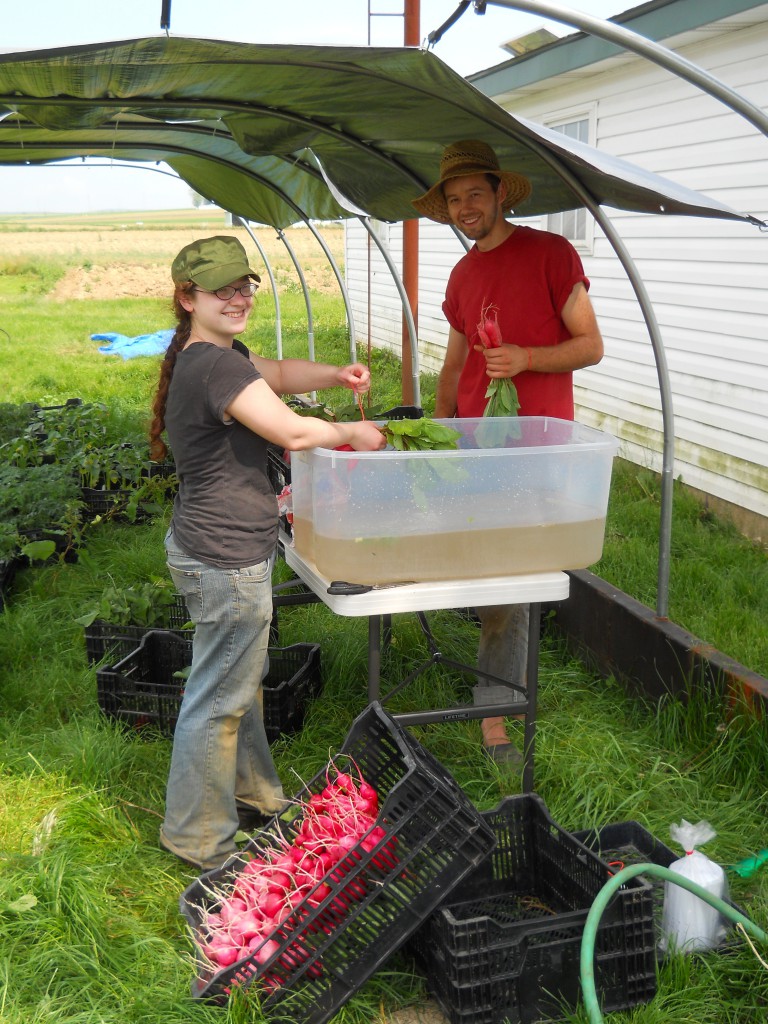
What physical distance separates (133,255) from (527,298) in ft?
108

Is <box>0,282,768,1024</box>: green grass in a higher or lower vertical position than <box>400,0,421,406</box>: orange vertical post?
lower

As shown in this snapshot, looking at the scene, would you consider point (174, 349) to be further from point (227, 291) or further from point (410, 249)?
point (410, 249)

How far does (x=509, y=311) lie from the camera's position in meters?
3.52

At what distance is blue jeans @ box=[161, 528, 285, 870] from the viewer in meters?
2.86

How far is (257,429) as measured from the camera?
8.79 ft

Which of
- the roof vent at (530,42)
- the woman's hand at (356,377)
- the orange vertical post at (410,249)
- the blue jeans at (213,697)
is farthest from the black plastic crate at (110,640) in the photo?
the roof vent at (530,42)

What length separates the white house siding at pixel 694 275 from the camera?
239 inches

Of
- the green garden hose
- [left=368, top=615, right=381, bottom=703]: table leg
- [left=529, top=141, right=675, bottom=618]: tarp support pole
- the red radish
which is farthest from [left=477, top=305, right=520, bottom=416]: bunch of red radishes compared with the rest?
the green garden hose

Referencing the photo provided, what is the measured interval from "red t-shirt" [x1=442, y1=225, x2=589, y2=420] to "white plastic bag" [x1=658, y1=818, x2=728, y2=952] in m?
1.57

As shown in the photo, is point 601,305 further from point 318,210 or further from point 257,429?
point 257,429

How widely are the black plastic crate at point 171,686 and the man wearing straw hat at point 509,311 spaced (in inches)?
28.7

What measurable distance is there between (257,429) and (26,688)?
7.38 ft

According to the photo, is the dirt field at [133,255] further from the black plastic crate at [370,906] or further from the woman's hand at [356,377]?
the black plastic crate at [370,906]

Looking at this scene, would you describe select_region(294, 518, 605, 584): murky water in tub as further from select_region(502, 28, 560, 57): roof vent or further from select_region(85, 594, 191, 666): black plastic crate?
select_region(502, 28, 560, 57): roof vent
